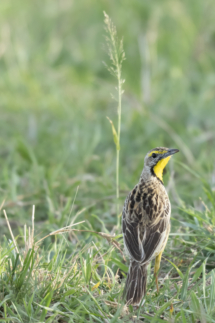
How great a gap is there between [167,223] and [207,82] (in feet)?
18.3

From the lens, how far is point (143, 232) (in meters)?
3.34

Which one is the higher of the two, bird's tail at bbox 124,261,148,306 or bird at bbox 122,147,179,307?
bird at bbox 122,147,179,307

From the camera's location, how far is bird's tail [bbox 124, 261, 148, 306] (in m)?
2.97

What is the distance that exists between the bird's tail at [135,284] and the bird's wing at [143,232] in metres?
0.05

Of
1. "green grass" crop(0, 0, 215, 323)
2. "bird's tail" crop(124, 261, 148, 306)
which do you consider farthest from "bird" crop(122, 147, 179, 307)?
"green grass" crop(0, 0, 215, 323)

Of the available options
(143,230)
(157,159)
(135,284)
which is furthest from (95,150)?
(135,284)

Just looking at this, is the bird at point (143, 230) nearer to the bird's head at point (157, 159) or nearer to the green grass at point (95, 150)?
the bird's head at point (157, 159)

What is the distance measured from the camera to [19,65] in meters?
8.80

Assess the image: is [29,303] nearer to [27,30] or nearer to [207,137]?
[207,137]

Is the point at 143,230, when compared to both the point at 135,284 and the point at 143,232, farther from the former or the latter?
the point at 135,284

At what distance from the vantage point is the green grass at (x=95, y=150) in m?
3.03

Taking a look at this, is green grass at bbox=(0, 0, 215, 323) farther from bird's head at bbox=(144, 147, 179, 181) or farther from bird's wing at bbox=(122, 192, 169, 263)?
bird's head at bbox=(144, 147, 179, 181)

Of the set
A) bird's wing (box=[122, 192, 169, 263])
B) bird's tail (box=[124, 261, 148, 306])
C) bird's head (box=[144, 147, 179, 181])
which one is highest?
bird's head (box=[144, 147, 179, 181])

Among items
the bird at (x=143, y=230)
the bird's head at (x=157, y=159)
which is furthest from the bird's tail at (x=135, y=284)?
the bird's head at (x=157, y=159)
